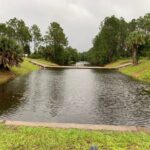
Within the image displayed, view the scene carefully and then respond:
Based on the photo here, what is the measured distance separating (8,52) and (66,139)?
117 ft

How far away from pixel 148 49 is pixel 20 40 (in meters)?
56.7

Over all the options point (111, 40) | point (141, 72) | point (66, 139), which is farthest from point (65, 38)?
point (66, 139)

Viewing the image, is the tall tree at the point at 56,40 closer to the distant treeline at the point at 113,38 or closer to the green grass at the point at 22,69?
the distant treeline at the point at 113,38

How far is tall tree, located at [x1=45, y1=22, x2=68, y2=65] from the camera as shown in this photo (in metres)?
104

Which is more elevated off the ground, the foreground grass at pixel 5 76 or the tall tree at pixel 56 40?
the tall tree at pixel 56 40

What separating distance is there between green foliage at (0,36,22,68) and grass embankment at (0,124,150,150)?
33085 mm

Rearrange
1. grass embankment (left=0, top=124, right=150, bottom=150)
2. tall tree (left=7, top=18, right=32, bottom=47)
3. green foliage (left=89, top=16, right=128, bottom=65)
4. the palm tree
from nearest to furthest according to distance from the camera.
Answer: grass embankment (left=0, top=124, right=150, bottom=150), the palm tree, green foliage (left=89, top=16, right=128, bottom=65), tall tree (left=7, top=18, right=32, bottom=47)

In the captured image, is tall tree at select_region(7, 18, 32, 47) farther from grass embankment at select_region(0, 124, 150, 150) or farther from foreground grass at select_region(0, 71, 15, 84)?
grass embankment at select_region(0, 124, 150, 150)

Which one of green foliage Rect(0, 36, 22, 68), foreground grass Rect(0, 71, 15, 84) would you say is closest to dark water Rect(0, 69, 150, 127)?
foreground grass Rect(0, 71, 15, 84)

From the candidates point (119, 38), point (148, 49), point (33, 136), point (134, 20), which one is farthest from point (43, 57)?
point (33, 136)

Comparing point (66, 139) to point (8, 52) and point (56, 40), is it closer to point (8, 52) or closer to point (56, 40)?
point (8, 52)

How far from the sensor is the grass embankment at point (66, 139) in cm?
986

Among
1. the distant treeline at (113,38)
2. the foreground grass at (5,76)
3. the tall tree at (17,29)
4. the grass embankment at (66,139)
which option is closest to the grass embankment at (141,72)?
the foreground grass at (5,76)

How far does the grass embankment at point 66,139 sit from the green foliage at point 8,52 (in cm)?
3308
